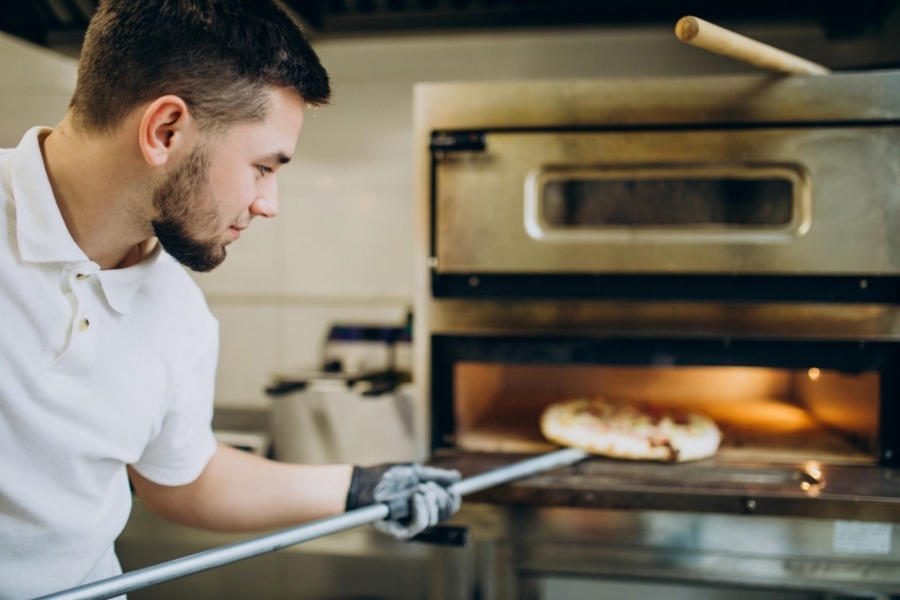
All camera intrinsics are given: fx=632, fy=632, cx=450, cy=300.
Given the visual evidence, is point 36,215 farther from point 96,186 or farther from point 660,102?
point 660,102

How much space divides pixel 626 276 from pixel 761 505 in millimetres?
445

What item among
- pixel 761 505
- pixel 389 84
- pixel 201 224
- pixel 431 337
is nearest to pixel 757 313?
pixel 761 505

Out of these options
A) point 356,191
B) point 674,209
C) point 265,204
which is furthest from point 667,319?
point 356,191

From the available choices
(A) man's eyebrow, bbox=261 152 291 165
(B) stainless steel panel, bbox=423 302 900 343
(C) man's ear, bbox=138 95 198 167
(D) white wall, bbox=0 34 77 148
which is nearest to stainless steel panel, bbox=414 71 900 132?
(B) stainless steel panel, bbox=423 302 900 343

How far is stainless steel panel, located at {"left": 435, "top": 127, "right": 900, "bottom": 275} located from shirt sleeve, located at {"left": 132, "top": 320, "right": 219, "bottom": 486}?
0.47 m

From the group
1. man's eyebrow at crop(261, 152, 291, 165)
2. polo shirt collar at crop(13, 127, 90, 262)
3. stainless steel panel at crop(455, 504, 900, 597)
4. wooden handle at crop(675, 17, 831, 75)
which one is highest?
wooden handle at crop(675, 17, 831, 75)

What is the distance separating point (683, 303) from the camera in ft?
3.84

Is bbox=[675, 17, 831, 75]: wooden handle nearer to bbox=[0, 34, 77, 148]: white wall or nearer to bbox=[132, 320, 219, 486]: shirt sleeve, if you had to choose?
bbox=[132, 320, 219, 486]: shirt sleeve

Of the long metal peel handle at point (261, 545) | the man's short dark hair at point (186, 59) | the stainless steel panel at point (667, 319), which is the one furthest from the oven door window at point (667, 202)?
the man's short dark hair at point (186, 59)

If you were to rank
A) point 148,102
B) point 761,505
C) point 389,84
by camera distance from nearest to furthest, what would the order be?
point 148,102 → point 761,505 → point 389,84

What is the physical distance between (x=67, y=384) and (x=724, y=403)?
1437mm

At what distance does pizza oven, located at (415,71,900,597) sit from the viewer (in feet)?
3.64

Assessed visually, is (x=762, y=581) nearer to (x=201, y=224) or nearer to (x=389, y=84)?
(x=201, y=224)

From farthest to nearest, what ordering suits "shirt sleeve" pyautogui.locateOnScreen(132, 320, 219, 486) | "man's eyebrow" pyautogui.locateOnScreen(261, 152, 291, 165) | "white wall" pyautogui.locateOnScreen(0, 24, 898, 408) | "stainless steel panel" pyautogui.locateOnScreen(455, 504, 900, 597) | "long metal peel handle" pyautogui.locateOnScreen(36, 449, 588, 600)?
"white wall" pyautogui.locateOnScreen(0, 24, 898, 408) < "stainless steel panel" pyautogui.locateOnScreen(455, 504, 900, 597) < "shirt sleeve" pyautogui.locateOnScreen(132, 320, 219, 486) < "man's eyebrow" pyautogui.locateOnScreen(261, 152, 291, 165) < "long metal peel handle" pyautogui.locateOnScreen(36, 449, 588, 600)
